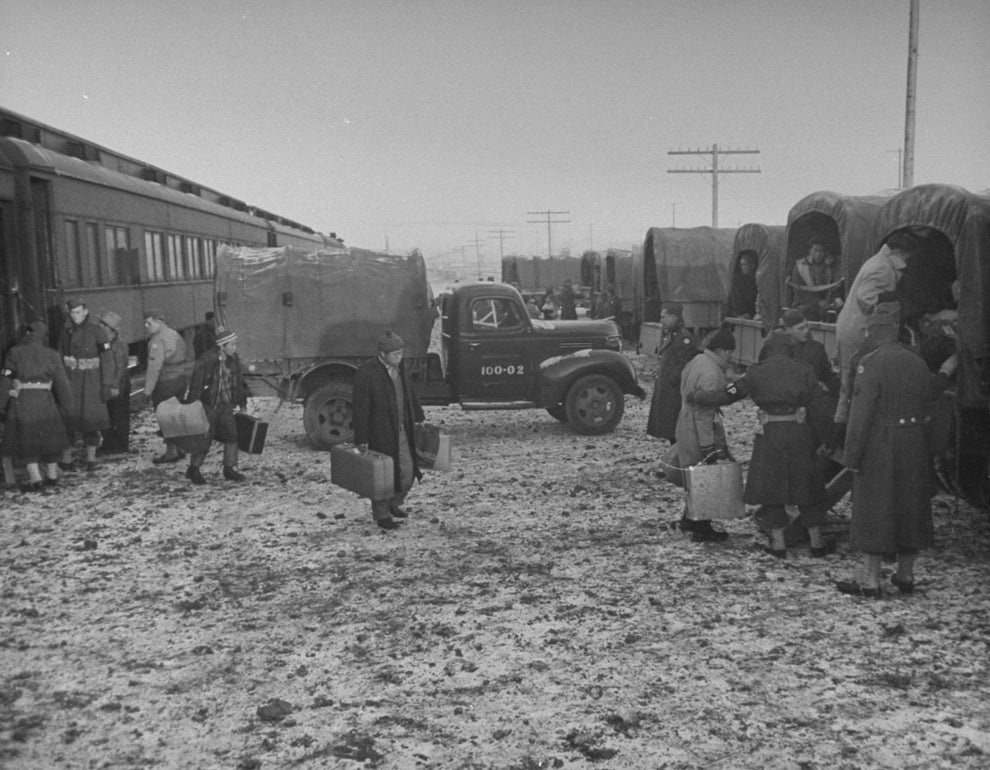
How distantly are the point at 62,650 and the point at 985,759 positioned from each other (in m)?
4.82

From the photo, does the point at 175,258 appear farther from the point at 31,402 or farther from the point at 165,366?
the point at 31,402

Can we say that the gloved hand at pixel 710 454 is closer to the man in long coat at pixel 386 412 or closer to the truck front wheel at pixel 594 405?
the man in long coat at pixel 386 412

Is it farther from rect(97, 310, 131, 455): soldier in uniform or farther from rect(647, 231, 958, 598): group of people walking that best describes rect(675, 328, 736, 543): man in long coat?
rect(97, 310, 131, 455): soldier in uniform

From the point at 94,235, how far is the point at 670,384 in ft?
27.5

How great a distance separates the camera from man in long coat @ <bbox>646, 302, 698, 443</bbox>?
31.6ft

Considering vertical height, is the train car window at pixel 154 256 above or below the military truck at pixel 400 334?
above

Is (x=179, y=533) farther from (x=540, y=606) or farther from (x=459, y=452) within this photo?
(x=459, y=452)

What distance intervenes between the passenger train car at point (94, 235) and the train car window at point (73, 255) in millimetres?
16

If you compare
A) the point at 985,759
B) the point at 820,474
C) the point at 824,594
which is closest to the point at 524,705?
the point at 985,759

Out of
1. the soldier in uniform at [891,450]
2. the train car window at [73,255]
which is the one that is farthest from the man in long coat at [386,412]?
the train car window at [73,255]

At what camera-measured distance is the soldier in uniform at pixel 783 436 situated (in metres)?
7.25

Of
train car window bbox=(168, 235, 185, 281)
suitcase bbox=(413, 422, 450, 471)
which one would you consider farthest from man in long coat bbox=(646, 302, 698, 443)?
train car window bbox=(168, 235, 185, 281)

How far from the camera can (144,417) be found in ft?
49.1

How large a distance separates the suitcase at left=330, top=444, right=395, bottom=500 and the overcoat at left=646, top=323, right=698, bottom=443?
3.01 metres
